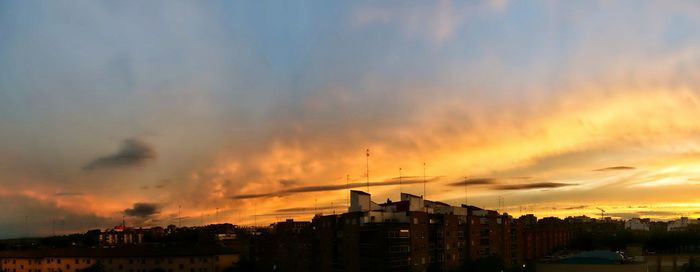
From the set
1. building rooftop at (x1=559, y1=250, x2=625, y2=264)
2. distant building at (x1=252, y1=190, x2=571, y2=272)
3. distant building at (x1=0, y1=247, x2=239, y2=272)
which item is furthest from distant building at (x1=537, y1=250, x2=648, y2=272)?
distant building at (x1=0, y1=247, x2=239, y2=272)

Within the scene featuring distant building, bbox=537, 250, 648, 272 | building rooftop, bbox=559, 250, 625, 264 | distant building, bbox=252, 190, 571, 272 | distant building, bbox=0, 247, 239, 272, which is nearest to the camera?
distant building, bbox=537, 250, 648, 272

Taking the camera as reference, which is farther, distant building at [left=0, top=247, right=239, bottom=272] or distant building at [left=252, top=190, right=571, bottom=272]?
distant building at [left=0, top=247, right=239, bottom=272]

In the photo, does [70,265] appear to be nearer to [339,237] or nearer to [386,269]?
[339,237]

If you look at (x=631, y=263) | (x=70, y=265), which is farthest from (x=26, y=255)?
(x=631, y=263)

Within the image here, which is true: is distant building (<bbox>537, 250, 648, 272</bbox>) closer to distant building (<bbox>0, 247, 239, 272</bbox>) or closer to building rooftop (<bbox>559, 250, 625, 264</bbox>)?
building rooftop (<bbox>559, 250, 625, 264</bbox>)

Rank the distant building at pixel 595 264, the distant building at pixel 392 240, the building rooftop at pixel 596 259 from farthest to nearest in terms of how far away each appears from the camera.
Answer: the building rooftop at pixel 596 259, the distant building at pixel 392 240, the distant building at pixel 595 264

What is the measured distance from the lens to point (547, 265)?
6925 centimetres

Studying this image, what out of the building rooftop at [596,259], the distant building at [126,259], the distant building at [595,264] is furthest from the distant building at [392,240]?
the building rooftop at [596,259]

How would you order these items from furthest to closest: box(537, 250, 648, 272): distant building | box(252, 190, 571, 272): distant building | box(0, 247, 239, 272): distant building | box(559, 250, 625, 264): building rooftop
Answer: box(0, 247, 239, 272): distant building < box(559, 250, 625, 264): building rooftop < box(252, 190, 571, 272): distant building < box(537, 250, 648, 272): distant building

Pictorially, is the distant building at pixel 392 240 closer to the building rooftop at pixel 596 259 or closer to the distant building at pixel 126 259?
the distant building at pixel 126 259

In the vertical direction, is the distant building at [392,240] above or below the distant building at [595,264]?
above

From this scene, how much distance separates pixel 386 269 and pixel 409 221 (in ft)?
25.6

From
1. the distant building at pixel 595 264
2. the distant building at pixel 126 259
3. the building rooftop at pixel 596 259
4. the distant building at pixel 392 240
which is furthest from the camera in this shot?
the distant building at pixel 126 259

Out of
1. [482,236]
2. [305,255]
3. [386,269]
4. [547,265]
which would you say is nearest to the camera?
[386,269]
